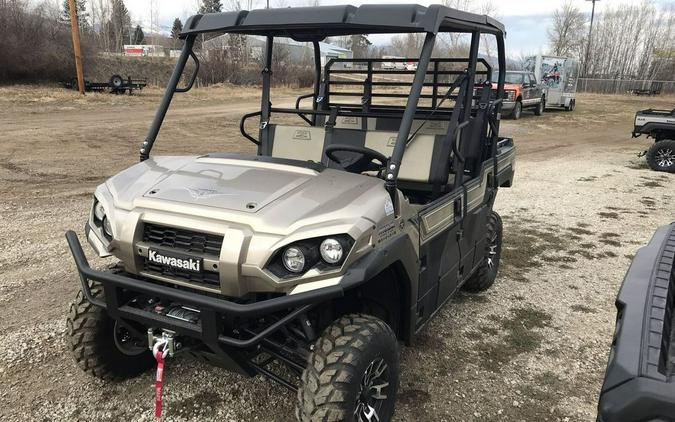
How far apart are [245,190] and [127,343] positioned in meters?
1.33

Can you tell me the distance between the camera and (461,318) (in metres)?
4.22

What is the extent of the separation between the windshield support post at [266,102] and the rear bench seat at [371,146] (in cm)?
6

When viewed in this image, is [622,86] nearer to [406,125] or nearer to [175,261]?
[406,125]

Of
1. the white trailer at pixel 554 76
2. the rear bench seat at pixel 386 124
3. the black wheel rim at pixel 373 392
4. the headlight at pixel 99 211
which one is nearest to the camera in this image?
the black wheel rim at pixel 373 392

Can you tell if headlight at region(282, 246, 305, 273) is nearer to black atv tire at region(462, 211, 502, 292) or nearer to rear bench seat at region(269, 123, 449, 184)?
rear bench seat at region(269, 123, 449, 184)

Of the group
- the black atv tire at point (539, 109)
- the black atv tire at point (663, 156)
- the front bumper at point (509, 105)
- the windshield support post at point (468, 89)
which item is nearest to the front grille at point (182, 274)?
the windshield support post at point (468, 89)

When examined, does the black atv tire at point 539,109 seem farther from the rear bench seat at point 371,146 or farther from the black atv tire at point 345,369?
the black atv tire at point 345,369

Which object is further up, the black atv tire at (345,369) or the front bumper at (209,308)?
the front bumper at (209,308)

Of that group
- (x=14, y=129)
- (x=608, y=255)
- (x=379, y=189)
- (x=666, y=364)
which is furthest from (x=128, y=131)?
(x=666, y=364)

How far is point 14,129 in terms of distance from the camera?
1292 centimetres

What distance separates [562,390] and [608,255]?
10.2 ft

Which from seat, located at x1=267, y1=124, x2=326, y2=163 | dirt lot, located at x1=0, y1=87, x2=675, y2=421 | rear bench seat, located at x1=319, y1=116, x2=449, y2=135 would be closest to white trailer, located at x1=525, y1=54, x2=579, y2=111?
dirt lot, located at x1=0, y1=87, x2=675, y2=421

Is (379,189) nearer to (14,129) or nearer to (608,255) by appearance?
(608,255)

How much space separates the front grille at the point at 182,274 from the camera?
2375 mm
